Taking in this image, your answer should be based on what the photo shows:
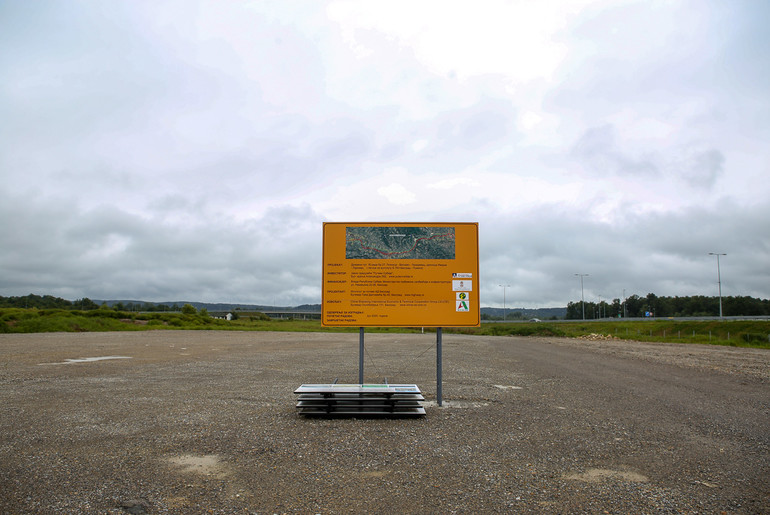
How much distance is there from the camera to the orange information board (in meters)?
8.29

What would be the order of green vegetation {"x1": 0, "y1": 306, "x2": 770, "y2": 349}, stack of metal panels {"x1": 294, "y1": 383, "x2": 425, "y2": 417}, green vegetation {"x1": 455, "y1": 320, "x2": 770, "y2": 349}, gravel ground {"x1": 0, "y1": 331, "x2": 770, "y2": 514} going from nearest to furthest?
gravel ground {"x1": 0, "y1": 331, "x2": 770, "y2": 514}, stack of metal panels {"x1": 294, "y1": 383, "x2": 425, "y2": 417}, green vegetation {"x1": 455, "y1": 320, "x2": 770, "y2": 349}, green vegetation {"x1": 0, "y1": 306, "x2": 770, "y2": 349}

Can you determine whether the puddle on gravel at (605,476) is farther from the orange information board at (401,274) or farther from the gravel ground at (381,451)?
the orange information board at (401,274)

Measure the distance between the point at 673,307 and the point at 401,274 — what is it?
6066 inches

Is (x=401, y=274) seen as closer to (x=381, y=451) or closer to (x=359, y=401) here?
(x=359, y=401)

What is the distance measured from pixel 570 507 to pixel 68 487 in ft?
15.1

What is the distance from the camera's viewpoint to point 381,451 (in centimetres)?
573

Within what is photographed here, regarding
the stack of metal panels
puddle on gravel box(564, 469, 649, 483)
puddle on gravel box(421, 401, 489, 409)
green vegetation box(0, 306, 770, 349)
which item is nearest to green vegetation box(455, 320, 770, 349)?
green vegetation box(0, 306, 770, 349)

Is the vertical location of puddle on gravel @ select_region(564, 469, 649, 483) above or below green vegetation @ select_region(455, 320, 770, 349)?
above

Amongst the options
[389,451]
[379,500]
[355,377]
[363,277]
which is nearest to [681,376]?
A: [355,377]

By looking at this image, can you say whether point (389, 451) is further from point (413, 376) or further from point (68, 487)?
point (413, 376)

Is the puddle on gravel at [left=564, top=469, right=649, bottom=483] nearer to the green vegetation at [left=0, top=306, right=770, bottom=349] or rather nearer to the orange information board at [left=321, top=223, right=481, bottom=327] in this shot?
the orange information board at [left=321, top=223, right=481, bottom=327]

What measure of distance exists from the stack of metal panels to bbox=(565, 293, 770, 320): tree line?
12144 cm

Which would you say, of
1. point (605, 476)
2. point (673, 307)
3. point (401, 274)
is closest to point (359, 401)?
point (401, 274)

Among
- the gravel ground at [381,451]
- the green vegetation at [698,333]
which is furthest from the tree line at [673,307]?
the gravel ground at [381,451]
